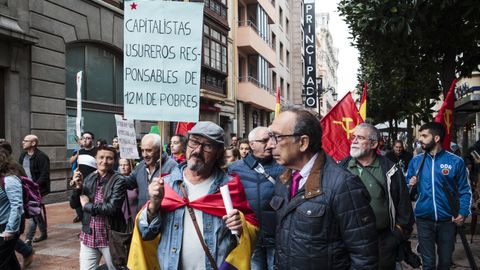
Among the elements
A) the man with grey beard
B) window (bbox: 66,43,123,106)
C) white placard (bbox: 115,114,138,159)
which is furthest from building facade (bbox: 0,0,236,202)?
the man with grey beard

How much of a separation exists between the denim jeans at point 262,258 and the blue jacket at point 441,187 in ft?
6.15

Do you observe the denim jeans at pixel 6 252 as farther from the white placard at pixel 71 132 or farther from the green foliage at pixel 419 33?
the white placard at pixel 71 132

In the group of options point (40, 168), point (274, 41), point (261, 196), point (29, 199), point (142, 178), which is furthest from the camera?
point (274, 41)

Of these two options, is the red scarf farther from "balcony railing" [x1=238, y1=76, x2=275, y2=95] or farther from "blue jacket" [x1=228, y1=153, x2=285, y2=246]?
"balcony railing" [x1=238, y1=76, x2=275, y2=95]

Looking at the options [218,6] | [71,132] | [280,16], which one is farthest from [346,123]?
[280,16]

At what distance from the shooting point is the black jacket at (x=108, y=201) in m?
4.57

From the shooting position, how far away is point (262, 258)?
4531mm

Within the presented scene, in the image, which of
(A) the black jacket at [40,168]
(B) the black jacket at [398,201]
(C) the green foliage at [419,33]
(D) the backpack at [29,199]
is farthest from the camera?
(A) the black jacket at [40,168]

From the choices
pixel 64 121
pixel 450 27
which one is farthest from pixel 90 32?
pixel 450 27

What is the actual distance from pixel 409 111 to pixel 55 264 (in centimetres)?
1418

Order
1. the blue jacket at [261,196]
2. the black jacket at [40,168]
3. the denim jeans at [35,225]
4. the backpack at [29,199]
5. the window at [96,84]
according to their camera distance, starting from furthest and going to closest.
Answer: the window at [96,84], the black jacket at [40,168], the denim jeans at [35,225], the backpack at [29,199], the blue jacket at [261,196]

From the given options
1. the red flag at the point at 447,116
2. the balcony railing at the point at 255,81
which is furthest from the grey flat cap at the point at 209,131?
the balcony railing at the point at 255,81

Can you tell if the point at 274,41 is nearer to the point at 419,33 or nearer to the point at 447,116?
the point at 419,33

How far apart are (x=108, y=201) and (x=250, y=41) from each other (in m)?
23.5
